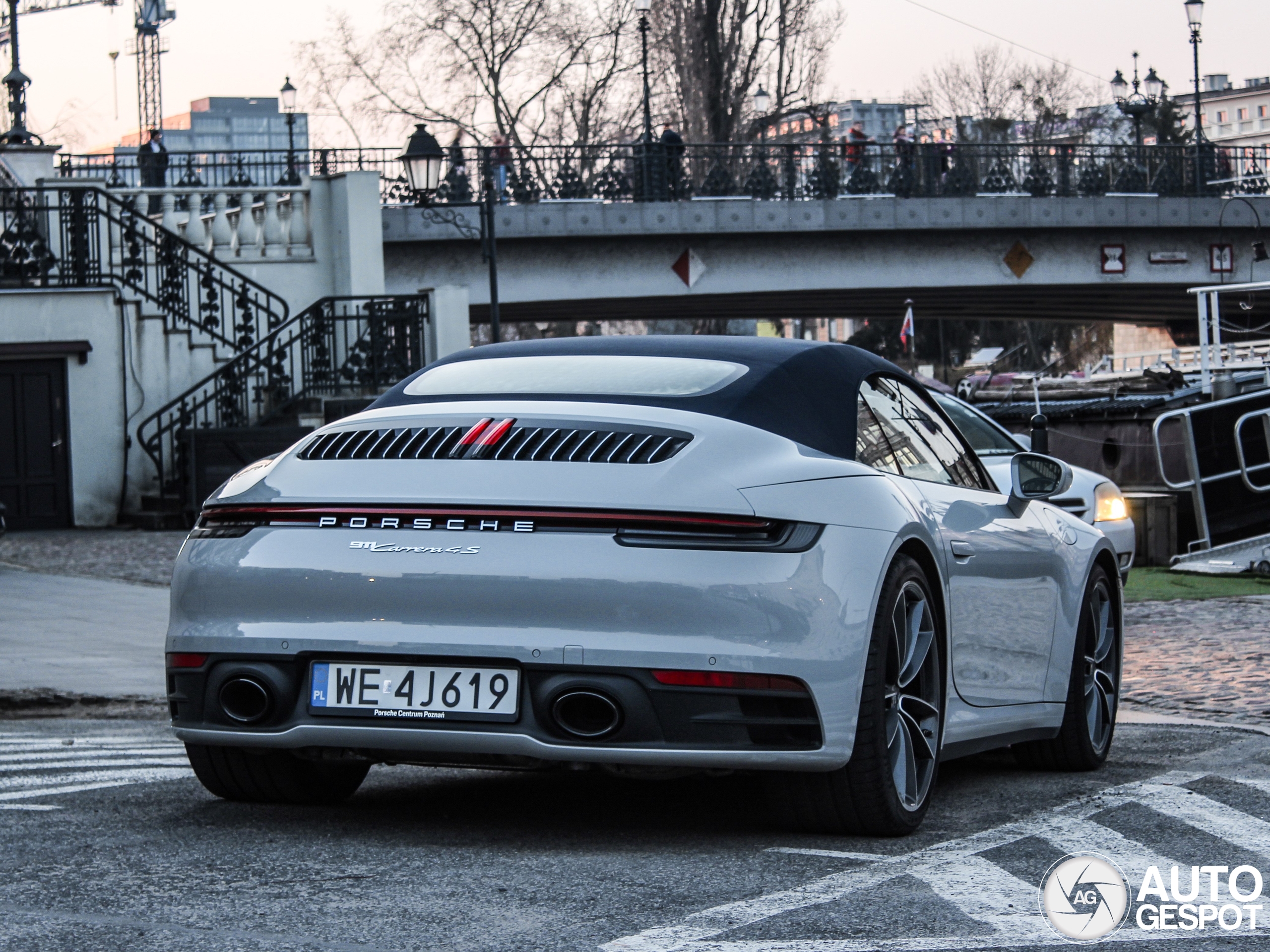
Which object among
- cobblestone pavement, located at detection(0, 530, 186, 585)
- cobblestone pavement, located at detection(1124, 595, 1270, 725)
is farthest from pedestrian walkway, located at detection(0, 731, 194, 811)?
cobblestone pavement, located at detection(0, 530, 186, 585)

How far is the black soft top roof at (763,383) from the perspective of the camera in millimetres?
5199

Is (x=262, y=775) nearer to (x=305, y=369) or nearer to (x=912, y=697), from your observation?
(x=912, y=697)

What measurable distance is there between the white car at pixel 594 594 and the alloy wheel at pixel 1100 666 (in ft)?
4.02

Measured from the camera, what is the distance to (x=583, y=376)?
5.47 metres

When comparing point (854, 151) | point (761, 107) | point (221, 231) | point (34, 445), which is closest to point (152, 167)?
point (221, 231)

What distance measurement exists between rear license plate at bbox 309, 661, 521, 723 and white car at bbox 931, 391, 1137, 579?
8596 millimetres

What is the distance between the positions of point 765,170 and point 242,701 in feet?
111

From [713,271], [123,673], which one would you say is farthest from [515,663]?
[713,271]

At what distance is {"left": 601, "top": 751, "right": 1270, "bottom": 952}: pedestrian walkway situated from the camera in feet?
12.7

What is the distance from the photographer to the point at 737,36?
2058 inches

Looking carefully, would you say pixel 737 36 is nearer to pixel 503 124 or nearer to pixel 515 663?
pixel 503 124

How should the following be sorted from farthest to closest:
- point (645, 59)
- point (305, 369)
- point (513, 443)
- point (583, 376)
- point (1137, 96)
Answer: point (1137, 96)
point (645, 59)
point (305, 369)
point (583, 376)
point (513, 443)

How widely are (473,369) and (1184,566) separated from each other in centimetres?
1426

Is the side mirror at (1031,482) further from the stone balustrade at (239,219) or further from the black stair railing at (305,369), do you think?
the stone balustrade at (239,219)
